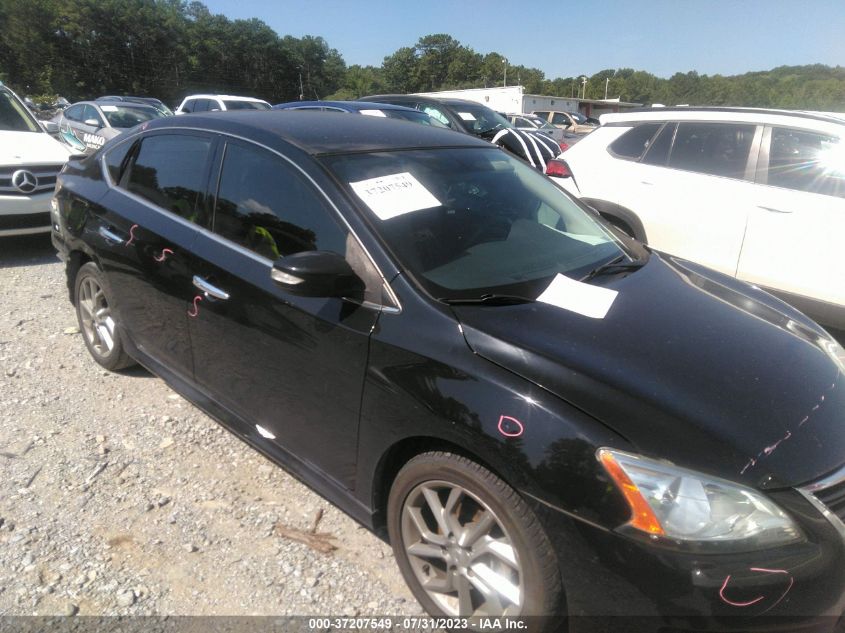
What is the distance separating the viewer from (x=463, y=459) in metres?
1.90

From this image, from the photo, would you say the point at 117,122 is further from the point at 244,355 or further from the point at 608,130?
the point at 244,355

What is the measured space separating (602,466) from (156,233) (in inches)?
96.4

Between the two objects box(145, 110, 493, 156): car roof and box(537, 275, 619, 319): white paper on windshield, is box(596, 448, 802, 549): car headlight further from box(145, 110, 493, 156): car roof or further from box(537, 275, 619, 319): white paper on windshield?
box(145, 110, 493, 156): car roof

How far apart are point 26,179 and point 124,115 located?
791 cm

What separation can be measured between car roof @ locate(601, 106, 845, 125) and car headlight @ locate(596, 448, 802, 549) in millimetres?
4071

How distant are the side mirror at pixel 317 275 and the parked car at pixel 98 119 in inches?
459

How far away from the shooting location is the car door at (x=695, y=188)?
4824mm

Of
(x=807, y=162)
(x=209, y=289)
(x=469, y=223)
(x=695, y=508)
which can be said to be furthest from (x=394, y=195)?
(x=807, y=162)

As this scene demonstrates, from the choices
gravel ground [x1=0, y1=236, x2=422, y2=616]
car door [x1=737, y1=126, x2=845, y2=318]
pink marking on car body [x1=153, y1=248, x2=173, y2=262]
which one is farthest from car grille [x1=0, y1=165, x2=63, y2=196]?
car door [x1=737, y1=126, x2=845, y2=318]

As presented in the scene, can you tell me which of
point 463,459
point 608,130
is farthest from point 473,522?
point 608,130

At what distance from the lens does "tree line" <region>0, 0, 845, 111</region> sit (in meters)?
54.2

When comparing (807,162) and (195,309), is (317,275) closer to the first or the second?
(195,309)

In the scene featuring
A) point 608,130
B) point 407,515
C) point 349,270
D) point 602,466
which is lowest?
point 407,515

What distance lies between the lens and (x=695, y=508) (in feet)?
5.34
